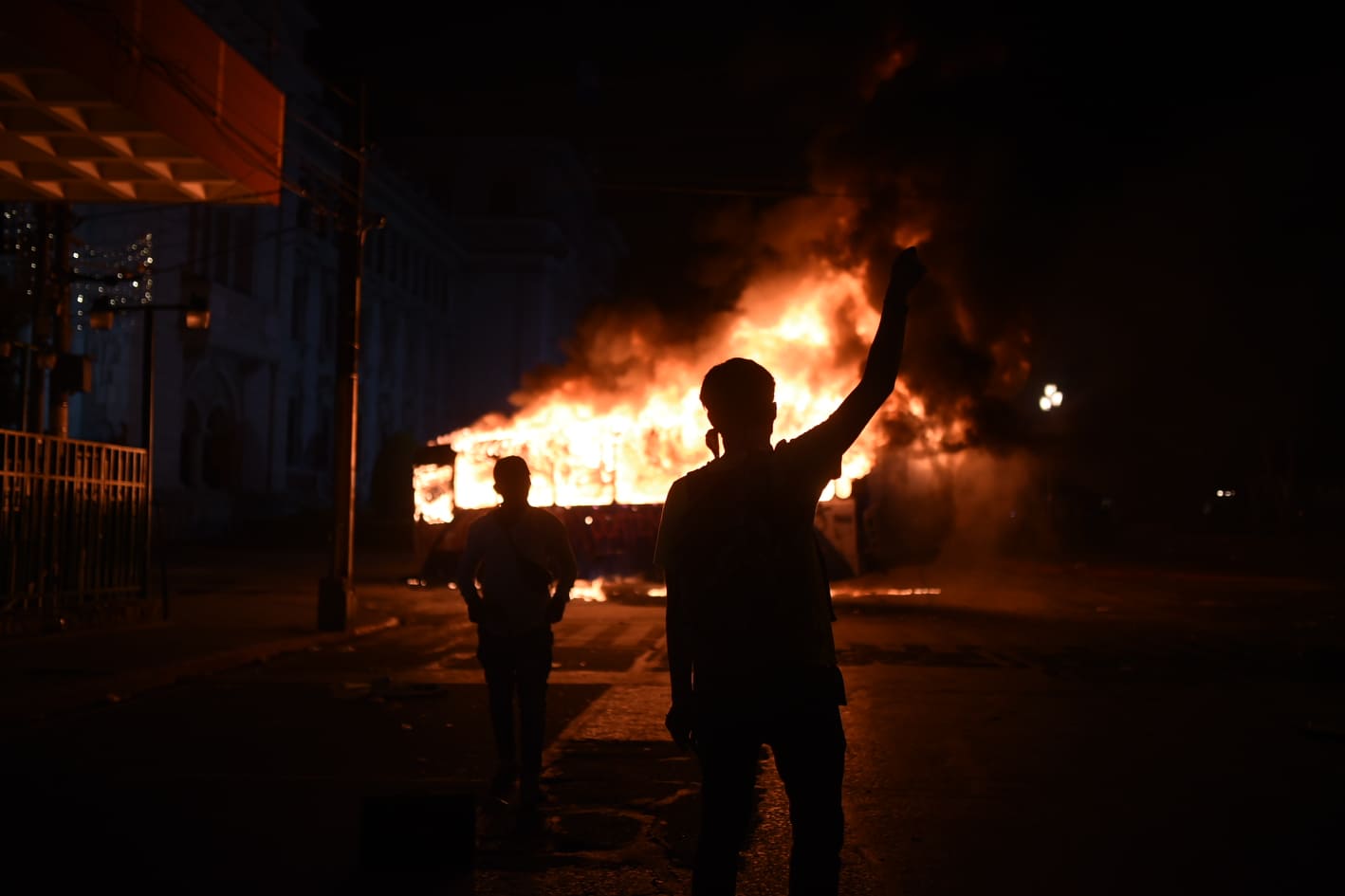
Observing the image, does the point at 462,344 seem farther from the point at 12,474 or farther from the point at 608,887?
the point at 608,887

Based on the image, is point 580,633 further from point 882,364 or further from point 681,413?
point 681,413

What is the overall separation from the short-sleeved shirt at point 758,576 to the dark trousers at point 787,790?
79 mm

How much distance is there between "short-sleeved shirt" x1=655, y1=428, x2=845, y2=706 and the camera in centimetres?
351

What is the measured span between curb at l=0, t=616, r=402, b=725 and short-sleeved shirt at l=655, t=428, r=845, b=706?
25.5ft

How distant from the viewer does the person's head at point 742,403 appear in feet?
12.3

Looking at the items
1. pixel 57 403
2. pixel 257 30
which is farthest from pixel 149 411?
pixel 257 30

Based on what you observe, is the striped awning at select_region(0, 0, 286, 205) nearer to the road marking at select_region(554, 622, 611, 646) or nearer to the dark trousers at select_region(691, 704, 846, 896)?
the road marking at select_region(554, 622, 611, 646)

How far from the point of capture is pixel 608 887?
5.27m

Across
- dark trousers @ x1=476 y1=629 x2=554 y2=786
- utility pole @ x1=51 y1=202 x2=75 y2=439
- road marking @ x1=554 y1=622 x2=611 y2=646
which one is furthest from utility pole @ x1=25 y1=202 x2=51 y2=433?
dark trousers @ x1=476 y1=629 x2=554 y2=786

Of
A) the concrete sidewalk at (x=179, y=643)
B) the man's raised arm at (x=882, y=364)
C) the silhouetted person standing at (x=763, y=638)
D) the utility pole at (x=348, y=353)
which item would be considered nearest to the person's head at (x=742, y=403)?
the silhouetted person standing at (x=763, y=638)

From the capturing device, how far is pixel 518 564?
22.0ft

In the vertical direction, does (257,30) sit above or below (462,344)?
above

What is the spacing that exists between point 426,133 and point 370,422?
18.2 meters

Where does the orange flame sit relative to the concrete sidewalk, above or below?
above
